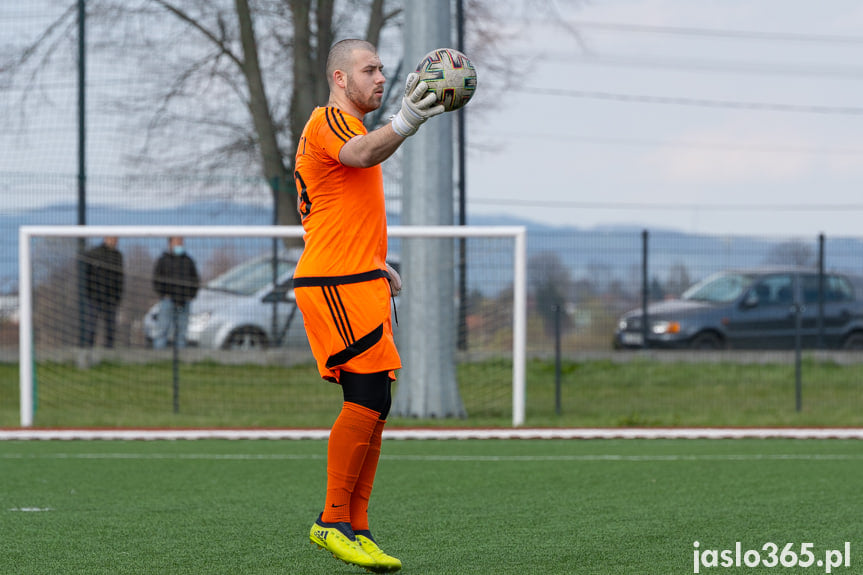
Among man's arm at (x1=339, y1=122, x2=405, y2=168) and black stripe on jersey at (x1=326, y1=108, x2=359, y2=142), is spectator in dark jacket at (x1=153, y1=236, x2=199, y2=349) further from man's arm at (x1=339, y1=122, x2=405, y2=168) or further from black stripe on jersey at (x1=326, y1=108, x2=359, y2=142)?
man's arm at (x1=339, y1=122, x2=405, y2=168)

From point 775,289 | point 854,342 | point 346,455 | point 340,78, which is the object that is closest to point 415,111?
point 340,78

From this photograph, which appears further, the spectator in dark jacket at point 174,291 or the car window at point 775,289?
the car window at point 775,289

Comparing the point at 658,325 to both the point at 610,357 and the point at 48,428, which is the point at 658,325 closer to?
the point at 610,357

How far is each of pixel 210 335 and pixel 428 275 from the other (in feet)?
7.39

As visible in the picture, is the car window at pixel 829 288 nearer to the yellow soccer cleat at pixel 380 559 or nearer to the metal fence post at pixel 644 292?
the metal fence post at pixel 644 292

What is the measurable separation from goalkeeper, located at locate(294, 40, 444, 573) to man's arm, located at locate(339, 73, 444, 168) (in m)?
0.16

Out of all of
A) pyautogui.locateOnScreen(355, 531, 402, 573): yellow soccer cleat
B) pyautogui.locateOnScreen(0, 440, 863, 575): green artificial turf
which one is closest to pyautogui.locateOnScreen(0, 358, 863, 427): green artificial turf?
pyautogui.locateOnScreen(0, 440, 863, 575): green artificial turf

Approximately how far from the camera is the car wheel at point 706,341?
500 inches

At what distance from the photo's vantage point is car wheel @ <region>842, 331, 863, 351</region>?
43.6 feet

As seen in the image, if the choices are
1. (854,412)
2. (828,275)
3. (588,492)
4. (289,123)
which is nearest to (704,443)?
(588,492)

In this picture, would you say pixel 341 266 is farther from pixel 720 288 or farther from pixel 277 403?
pixel 720 288

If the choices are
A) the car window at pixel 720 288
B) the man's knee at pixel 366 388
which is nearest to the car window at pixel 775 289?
the car window at pixel 720 288

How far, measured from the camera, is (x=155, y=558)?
13.9ft

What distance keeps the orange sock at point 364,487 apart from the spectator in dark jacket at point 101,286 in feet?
25.2
